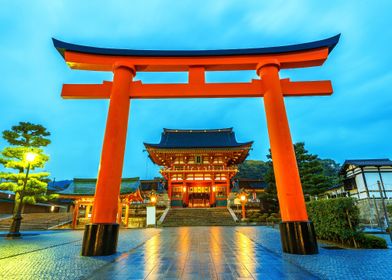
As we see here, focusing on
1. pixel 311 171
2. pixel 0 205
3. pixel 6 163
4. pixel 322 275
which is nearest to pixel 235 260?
pixel 322 275

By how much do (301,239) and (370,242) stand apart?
2.87 m

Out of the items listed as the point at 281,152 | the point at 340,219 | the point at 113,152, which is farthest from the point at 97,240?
the point at 340,219

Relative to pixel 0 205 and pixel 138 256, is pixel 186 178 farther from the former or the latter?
pixel 0 205

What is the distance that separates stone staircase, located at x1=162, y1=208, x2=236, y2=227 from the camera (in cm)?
1881

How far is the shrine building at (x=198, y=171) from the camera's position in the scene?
82.3 feet

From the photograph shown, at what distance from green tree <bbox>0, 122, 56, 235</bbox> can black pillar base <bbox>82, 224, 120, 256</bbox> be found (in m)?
10.5

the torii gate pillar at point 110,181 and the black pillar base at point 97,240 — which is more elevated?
the torii gate pillar at point 110,181

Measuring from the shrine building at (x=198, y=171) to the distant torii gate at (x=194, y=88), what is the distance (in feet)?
62.4

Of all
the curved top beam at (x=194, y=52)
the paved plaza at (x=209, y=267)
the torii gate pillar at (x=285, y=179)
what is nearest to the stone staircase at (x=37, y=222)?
the paved plaza at (x=209, y=267)

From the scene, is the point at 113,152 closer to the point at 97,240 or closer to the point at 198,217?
the point at 97,240

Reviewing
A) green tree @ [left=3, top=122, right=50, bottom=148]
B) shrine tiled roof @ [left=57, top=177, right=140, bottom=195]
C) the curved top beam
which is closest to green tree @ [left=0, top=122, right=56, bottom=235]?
green tree @ [left=3, top=122, right=50, bottom=148]

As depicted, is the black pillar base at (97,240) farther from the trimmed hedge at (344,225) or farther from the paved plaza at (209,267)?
the trimmed hedge at (344,225)

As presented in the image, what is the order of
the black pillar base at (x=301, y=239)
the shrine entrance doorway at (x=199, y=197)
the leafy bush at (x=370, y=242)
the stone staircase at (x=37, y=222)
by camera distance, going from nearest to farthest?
the black pillar base at (x=301, y=239), the leafy bush at (x=370, y=242), the stone staircase at (x=37, y=222), the shrine entrance doorway at (x=199, y=197)

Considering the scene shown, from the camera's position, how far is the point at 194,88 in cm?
660
